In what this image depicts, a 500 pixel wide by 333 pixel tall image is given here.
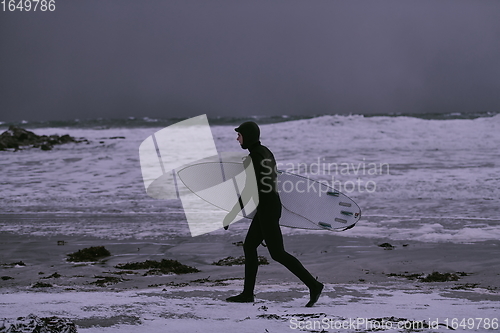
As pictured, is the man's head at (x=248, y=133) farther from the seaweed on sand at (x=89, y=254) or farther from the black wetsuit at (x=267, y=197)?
the seaweed on sand at (x=89, y=254)

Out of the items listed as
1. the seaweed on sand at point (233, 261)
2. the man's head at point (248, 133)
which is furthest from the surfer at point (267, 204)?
the seaweed on sand at point (233, 261)

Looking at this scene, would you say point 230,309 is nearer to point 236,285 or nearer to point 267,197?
point 267,197

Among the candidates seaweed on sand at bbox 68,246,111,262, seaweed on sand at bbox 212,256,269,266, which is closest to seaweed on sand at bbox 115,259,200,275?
seaweed on sand at bbox 212,256,269,266

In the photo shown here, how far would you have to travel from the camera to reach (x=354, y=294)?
5.32m

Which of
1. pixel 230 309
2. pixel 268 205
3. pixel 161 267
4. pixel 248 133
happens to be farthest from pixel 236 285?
pixel 248 133

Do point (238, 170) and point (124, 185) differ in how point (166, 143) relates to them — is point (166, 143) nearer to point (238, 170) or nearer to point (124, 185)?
point (124, 185)

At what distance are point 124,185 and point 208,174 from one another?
9452 mm

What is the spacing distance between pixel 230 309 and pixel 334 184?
10262 millimetres

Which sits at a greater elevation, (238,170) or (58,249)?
(238,170)

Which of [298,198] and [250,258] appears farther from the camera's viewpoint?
[298,198]

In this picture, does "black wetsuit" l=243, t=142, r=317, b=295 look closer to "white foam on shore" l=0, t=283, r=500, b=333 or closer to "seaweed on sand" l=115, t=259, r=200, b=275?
"white foam on shore" l=0, t=283, r=500, b=333

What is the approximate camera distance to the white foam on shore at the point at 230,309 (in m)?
4.09

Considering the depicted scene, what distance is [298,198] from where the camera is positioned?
18.6 feet

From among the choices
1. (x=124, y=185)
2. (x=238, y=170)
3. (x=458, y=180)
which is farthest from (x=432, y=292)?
(x=124, y=185)
